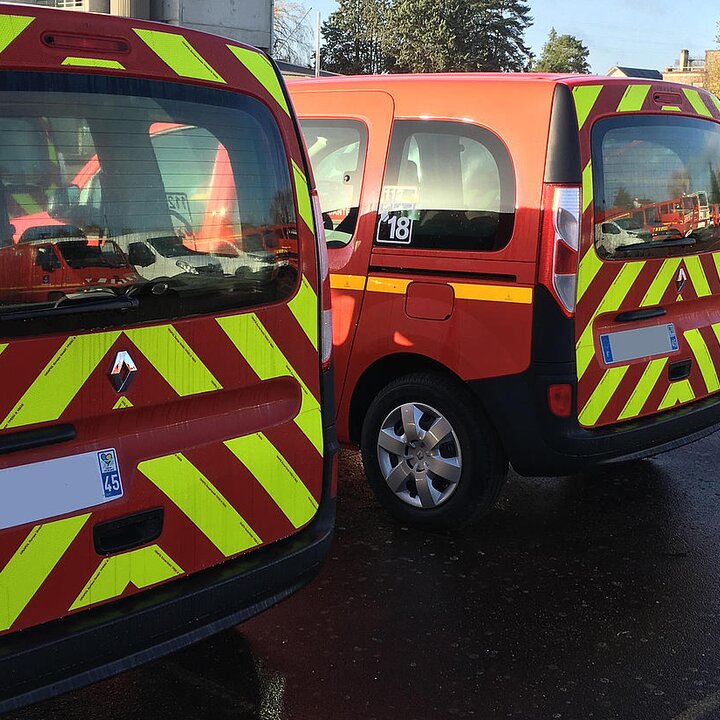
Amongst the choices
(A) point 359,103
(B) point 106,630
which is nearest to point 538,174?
(A) point 359,103

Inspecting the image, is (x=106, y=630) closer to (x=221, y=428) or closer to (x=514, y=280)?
(x=221, y=428)

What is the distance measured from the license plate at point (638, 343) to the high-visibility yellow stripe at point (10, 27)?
2702 mm

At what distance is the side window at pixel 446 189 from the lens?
13.5 ft

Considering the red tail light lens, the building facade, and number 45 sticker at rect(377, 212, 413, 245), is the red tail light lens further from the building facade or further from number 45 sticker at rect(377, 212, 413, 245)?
the building facade

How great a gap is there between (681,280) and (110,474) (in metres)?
3.04

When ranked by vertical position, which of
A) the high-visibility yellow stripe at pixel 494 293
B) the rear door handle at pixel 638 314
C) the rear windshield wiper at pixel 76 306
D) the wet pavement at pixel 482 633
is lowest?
the wet pavement at pixel 482 633

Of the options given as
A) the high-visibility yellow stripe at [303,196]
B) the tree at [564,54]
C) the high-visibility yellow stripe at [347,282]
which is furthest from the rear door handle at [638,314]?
the tree at [564,54]

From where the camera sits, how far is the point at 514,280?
4035 mm

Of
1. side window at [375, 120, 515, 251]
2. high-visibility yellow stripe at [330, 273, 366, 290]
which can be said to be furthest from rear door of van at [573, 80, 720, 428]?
high-visibility yellow stripe at [330, 273, 366, 290]

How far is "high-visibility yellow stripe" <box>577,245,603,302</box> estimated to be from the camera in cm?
400

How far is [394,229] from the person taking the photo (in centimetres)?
443

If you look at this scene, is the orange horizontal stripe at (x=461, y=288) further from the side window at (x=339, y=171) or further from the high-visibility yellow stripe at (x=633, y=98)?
the high-visibility yellow stripe at (x=633, y=98)

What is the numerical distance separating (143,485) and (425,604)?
165cm

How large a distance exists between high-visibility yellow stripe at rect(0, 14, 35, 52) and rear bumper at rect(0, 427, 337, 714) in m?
1.38
